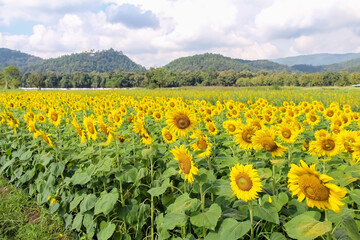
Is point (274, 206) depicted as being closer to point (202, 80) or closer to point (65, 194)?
point (65, 194)

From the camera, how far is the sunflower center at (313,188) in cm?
117

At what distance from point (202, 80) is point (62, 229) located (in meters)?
90.3

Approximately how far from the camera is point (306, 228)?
119 centimetres

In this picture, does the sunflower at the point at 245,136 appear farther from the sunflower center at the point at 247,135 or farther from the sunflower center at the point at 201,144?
the sunflower center at the point at 201,144

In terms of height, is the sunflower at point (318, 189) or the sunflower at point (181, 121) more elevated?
the sunflower at point (181, 121)

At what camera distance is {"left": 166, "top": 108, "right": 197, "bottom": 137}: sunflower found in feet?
7.47

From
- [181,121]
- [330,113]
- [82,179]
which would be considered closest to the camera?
[181,121]

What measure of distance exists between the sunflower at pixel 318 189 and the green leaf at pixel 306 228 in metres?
0.08

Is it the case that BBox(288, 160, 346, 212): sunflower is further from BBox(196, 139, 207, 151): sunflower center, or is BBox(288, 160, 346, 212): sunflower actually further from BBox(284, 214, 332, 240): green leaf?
BBox(196, 139, 207, 151): sunflower center

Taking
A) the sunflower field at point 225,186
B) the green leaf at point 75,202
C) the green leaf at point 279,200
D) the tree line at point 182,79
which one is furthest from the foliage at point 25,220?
the tree line at point 182,79

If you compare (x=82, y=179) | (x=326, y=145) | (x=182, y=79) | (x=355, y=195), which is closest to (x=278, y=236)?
(x=355, y=195)

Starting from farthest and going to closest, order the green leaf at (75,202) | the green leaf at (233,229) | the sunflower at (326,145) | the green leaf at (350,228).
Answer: the green leaf at (75,202) < the sunflower at (326,145) < the green leaf at (233,229) < the green leaf at (350,228)

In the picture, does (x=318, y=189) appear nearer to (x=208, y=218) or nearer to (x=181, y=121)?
(x=208, y=218)

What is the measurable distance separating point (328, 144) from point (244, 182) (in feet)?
3.00
